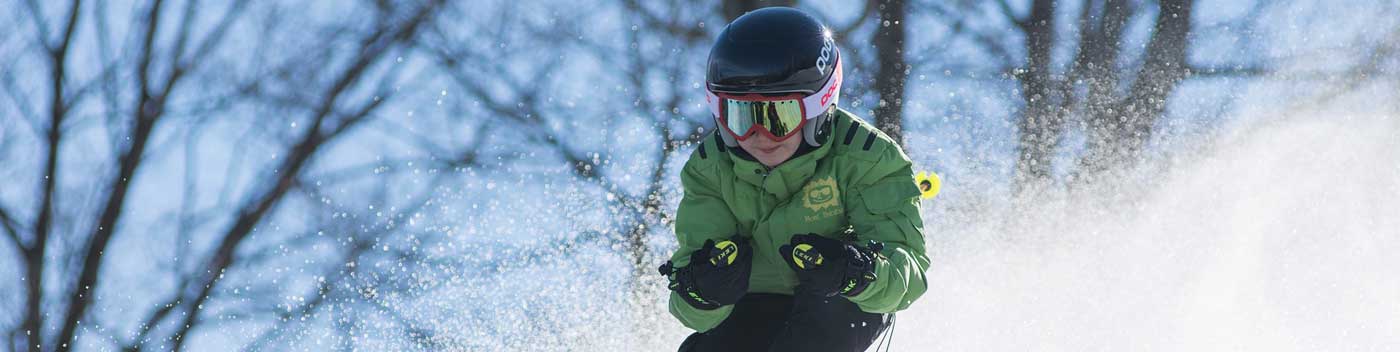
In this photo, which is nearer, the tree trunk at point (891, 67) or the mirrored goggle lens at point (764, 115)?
the mirrored goggle lens at point (764, 115)

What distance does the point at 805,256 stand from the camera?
2.99 meters

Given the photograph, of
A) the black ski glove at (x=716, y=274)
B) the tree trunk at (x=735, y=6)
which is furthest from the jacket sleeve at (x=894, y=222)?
the tree trunk at (x=735, y=6)

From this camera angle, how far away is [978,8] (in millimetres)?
12727

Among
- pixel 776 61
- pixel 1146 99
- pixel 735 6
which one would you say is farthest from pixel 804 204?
pixel 1146 99

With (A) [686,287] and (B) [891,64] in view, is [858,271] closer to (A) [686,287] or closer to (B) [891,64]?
(A) [686,287]

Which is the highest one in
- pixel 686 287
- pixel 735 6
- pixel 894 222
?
pixel 894 222

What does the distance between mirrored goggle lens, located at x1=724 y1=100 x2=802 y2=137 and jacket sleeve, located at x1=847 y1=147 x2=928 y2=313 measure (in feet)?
0.89

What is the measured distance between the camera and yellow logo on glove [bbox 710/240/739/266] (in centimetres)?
309

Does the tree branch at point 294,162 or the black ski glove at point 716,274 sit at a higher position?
the black ski glove at point 716,274

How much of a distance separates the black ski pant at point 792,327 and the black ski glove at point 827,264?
0.23m

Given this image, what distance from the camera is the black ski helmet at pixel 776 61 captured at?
3312mm

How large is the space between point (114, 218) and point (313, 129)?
2.71m

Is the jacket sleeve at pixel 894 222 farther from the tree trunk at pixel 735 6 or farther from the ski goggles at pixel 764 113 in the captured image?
the tree trunk at pixel 735 6

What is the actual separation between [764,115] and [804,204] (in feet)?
0.95
